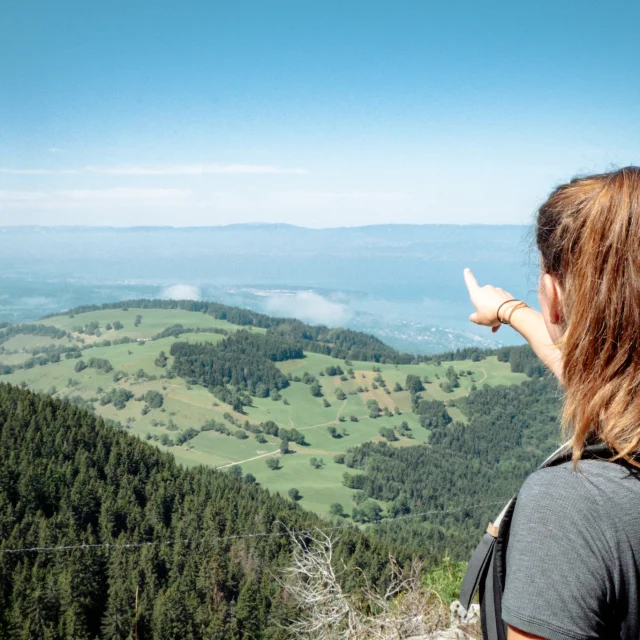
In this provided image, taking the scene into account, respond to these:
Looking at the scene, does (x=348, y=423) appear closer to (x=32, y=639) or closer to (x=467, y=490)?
(x=467, y=490)

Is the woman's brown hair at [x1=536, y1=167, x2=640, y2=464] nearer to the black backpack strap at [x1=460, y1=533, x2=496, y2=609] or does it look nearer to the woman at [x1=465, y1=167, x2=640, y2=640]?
the woman at [x1=465, y1=167, x2=640, y2=640]

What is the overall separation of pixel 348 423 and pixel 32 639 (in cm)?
6406

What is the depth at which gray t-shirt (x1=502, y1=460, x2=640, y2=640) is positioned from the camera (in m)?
0.91

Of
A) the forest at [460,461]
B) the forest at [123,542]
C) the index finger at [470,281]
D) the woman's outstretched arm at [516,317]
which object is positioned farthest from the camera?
the forest at [460,461]

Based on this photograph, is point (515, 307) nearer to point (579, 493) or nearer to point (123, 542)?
point (579, 493)

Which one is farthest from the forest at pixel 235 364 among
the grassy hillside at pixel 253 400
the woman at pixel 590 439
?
the woman at pixel 590 439

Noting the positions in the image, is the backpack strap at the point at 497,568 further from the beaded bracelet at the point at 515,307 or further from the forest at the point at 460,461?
the forest at the point at 460,461

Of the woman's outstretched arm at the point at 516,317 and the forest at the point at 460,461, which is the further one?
the forest at the point at 460,461

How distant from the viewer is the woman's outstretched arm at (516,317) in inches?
59.1

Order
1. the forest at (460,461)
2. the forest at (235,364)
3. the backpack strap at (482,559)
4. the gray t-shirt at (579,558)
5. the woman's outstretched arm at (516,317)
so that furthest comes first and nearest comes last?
1. the forest at (235,364)
2. the forest at (460,461)
3. the woman's outstretched arm at (516,317)
4. the backpack strap at (482,559)
5. the gray t-shirt at (579,558)

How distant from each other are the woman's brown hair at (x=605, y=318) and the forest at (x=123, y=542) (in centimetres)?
635

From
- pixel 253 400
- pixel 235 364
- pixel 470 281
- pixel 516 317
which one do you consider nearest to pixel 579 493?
pixel 516 317

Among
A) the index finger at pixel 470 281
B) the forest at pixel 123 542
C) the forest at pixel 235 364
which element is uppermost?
the index finger at pixel 470 281

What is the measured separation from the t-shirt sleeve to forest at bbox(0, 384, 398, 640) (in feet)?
20.7
